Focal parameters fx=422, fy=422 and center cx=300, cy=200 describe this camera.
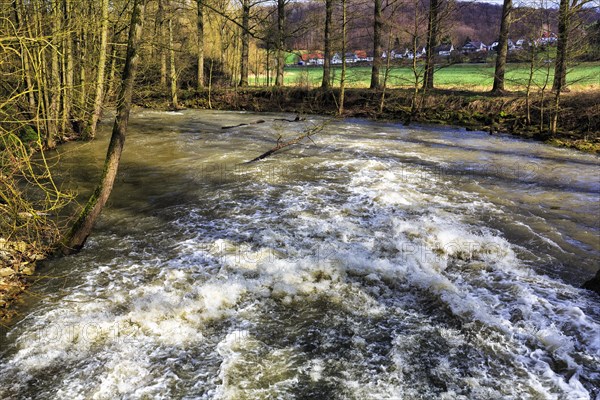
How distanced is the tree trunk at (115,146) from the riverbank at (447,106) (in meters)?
15.0

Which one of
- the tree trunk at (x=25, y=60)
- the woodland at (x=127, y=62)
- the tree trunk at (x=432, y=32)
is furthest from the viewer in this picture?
the tree trunk at (x=432, y=32)

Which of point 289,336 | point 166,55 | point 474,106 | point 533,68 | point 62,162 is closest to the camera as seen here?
point 289,336

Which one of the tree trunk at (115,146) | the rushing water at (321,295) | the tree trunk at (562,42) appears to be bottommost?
the rushing water at (321,295)

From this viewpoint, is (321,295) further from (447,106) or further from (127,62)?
(447,106)

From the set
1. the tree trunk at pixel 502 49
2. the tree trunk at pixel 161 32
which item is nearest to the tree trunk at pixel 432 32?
the tree trunk at pixel 502 49

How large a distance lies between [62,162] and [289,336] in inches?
484

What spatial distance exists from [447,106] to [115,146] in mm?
21009

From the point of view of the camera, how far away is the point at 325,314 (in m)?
5.75

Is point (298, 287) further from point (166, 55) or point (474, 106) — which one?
point (166, 55)

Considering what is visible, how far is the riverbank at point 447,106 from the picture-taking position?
18.8 m

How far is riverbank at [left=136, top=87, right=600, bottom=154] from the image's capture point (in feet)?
61.6

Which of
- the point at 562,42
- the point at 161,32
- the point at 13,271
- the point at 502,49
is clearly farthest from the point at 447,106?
the point at 13,271

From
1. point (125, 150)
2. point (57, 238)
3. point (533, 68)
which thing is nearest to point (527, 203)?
point (57, 238)

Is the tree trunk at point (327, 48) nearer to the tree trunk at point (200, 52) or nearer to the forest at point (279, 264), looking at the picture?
the tree trunk at point (200, 52)
